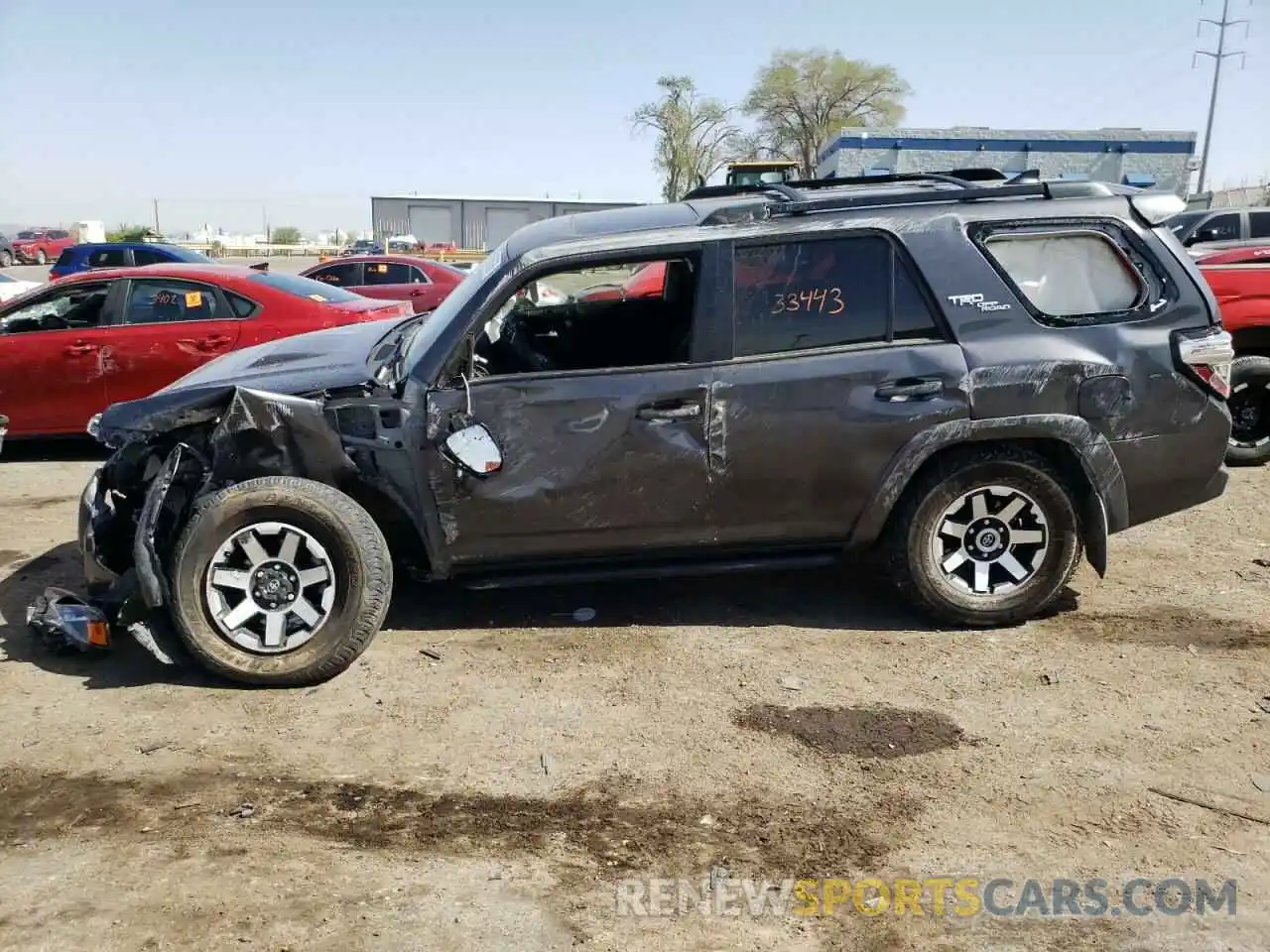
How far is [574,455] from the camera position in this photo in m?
4.16

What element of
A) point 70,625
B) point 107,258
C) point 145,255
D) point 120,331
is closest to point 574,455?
point 70,625

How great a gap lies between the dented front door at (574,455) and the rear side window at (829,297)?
0.39m

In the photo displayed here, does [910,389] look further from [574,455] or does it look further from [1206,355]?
[574,455]

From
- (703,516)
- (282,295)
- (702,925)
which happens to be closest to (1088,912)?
(702,925)

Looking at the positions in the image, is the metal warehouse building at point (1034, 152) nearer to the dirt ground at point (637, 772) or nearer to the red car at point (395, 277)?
the red car at point (395, 277)

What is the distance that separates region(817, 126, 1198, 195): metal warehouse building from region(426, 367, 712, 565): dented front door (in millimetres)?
31025

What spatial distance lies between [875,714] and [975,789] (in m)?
0.56

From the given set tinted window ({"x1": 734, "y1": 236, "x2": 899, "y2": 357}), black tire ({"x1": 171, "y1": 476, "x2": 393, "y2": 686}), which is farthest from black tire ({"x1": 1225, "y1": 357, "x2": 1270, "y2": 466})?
black tire ({"x1": 171, "y1": 476, "x2": 393, "y2": 686})

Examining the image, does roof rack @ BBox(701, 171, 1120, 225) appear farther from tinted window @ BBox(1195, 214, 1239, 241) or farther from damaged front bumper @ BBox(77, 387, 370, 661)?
tinted window @ BBox(1195, 214, 1239, 241)

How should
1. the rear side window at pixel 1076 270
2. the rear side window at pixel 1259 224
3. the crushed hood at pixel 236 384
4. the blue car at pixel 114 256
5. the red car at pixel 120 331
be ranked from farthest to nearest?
the blue car at pixel 114 256 → the rear side window at pixel 1259 224 → the red car at pixel 120 331 → the rear side window at pixel 1076 270 → the crushed hood at pixel 236 384

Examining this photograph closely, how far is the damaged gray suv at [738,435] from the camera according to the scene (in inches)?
160

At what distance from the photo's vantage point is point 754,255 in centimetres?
421

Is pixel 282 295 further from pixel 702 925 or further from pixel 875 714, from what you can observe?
pixel 702 925

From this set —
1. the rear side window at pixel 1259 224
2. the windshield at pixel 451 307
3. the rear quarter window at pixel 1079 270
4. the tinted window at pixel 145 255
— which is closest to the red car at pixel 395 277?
the tinted window at pixel 145 255
